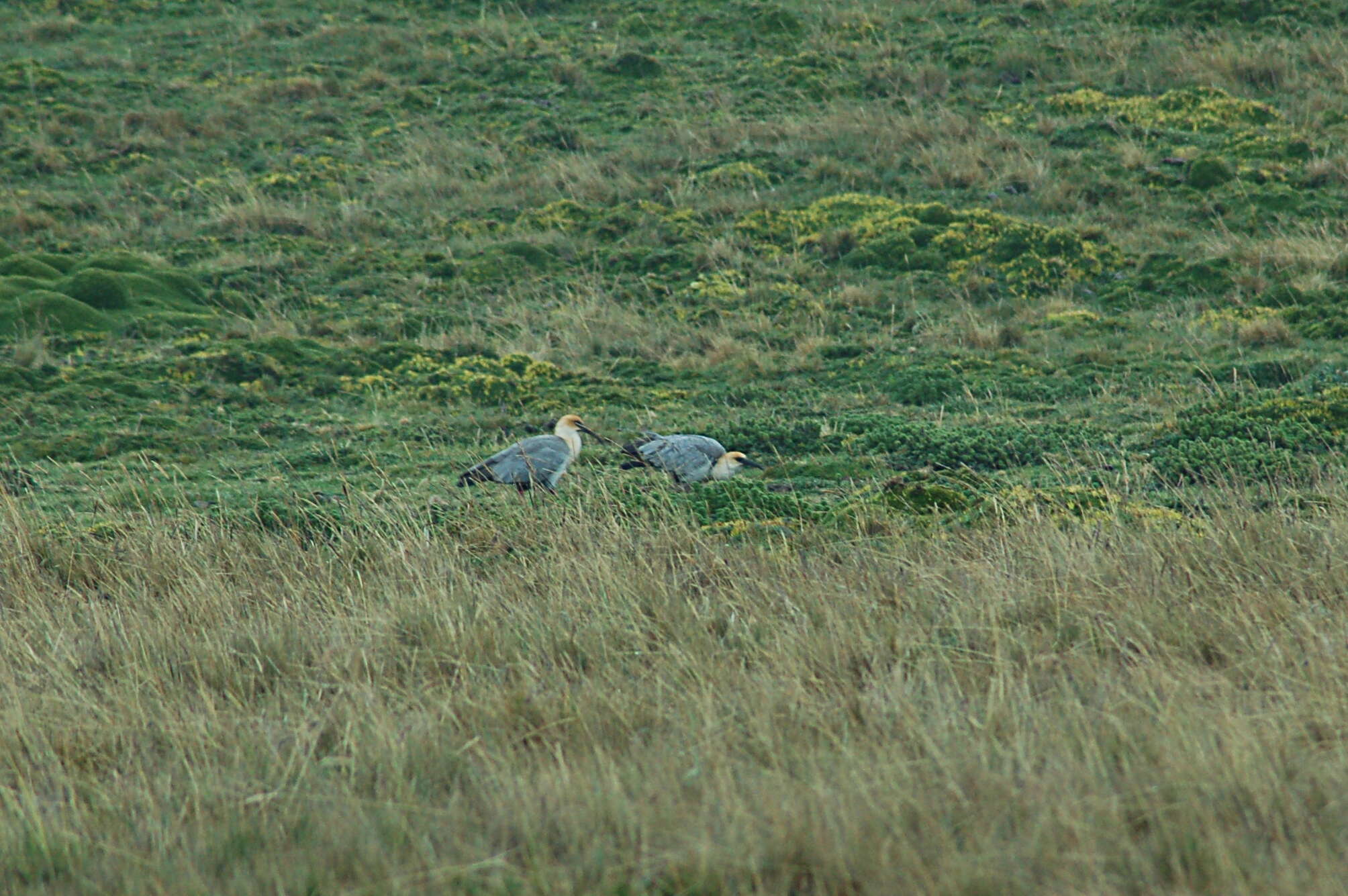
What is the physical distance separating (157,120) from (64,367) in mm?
8382

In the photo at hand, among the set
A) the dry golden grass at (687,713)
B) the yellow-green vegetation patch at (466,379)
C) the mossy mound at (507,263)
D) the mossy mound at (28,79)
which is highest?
the mossy mound at (28,79)

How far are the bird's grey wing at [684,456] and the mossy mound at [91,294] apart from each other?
6.54 metres

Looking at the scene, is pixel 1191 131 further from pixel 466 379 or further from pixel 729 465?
pixel 729 465

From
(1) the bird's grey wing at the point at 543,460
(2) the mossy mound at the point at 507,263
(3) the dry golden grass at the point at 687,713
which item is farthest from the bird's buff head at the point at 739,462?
(2) the mossy mound at the point at 507,263

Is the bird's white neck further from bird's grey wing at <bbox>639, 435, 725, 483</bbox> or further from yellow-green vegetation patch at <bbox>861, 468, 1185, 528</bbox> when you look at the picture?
yellow-green vegetation patch at <bbox>861, 468, 1185, 528</bbox>

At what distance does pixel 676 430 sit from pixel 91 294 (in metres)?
6.77

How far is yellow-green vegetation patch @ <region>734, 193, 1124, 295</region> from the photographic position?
13289 millimetres

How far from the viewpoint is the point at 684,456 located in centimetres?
808

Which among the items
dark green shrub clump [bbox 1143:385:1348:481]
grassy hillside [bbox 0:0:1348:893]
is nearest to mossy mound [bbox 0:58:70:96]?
grassy hillside [bbox 0:0:1348:893]

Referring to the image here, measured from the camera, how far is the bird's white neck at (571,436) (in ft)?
28.1

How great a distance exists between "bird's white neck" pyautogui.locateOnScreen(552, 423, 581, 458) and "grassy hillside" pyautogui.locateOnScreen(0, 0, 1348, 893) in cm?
29

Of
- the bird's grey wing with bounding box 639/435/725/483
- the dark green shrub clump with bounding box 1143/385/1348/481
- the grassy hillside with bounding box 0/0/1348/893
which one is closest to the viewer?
the grassy hillside with bounding box 0/0/1348/893

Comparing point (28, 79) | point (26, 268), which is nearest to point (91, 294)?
point (26, 268)

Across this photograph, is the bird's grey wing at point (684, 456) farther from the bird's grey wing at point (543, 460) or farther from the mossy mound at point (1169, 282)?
the mossy mound at point (1169, 282)
